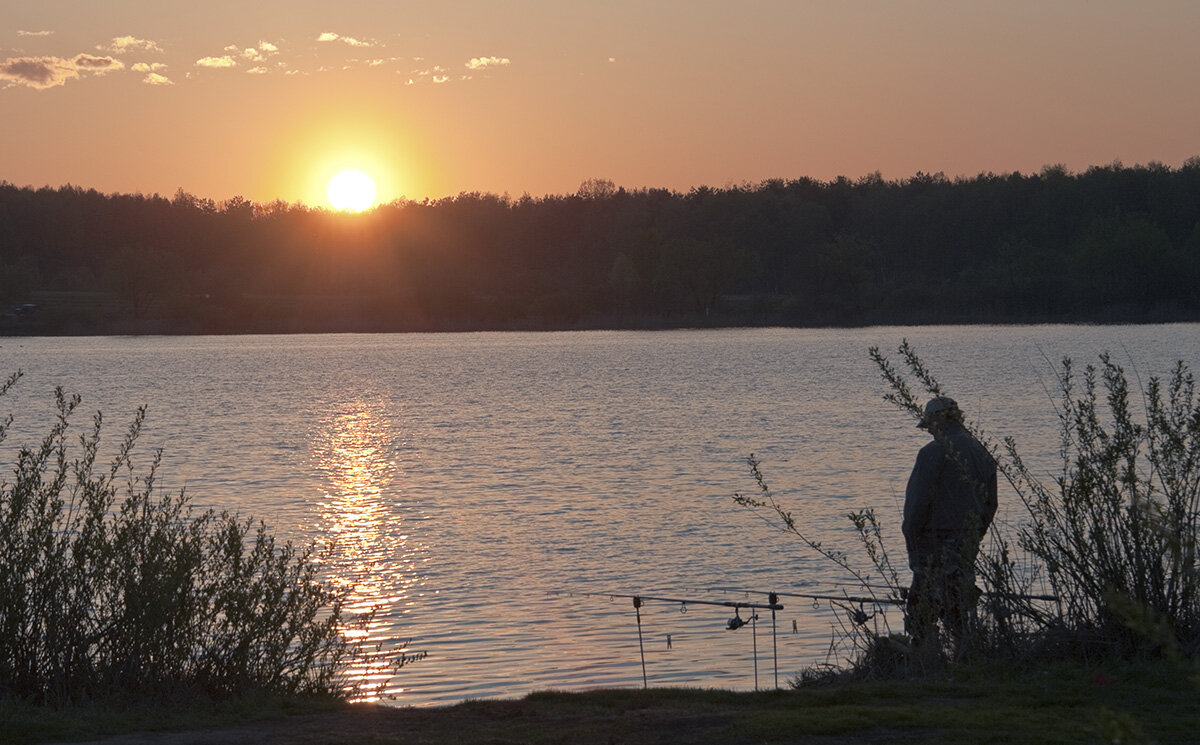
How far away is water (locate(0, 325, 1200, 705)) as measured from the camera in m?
12.5

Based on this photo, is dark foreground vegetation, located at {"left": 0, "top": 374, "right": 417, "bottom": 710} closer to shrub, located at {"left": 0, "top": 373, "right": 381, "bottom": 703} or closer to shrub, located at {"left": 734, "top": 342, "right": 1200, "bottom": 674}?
shrub, located at {"left": 0, "top": 373, "right": 381, "bottom": 703}

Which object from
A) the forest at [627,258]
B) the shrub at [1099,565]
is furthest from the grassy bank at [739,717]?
the forest at [627,258]

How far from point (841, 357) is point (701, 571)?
55.8 metres

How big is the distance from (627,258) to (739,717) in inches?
5121

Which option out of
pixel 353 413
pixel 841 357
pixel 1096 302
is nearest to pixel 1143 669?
pixel 353 413

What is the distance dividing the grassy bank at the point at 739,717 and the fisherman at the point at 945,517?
33.4 inches

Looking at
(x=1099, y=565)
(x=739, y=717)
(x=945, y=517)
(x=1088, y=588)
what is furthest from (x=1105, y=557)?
(x=739, y=717)

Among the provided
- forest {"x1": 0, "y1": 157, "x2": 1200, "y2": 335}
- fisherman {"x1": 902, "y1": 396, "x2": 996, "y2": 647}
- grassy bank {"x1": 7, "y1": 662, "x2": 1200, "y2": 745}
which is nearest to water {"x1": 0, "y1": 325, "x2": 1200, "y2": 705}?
fisherman {"x1": 902, "y1": 396, "x2": 996, "y2": 647}

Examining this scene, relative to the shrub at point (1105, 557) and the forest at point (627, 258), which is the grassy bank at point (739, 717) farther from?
the forest at point (627, 258)

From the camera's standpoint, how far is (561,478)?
25.7 meters

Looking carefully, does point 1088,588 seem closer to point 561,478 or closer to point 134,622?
point 134,622

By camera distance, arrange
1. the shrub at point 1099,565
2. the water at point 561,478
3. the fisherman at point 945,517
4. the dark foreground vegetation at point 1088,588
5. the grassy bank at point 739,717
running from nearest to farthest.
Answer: the grassy bank at point 739,717 → the dark foreground vegetation at point 1088,588 → the shrub at point 1099,565 → the fisherman at point 945,517 → the water at point 561,478

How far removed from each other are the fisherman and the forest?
111 meters

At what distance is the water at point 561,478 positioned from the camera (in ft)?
41.1
